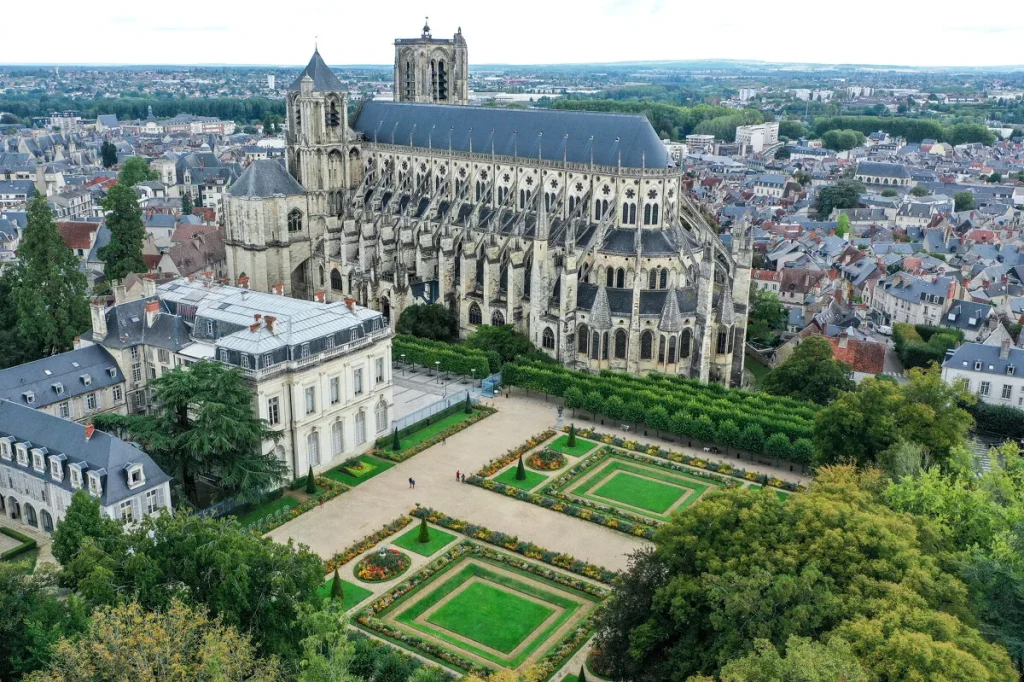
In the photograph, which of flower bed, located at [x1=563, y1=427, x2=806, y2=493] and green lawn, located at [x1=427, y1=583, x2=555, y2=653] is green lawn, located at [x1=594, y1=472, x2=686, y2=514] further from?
green lawn, located at [x1=427, y1=583, x2=555, y2=653]

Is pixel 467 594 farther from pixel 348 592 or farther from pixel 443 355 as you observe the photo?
pixel 443 355

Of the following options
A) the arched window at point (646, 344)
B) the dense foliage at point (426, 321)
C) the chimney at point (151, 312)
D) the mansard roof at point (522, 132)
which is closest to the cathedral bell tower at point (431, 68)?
the mansard roof at point (522, 132)

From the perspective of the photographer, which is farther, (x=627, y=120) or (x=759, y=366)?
(x=759, y=366)

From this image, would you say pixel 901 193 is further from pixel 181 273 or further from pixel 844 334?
pixel 181 273

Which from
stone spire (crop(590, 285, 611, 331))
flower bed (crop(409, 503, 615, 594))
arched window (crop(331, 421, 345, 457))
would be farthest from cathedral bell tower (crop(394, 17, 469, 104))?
flower bed (crop(409, 503, 615, 594))

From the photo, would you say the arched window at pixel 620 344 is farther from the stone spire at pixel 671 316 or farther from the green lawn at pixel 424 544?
the green lawn at pixel 424 544

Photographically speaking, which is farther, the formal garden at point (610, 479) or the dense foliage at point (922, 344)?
the dense foliage at point (922, 344)

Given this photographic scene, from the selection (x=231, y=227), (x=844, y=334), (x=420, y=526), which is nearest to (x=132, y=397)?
(x=420, y=526)
